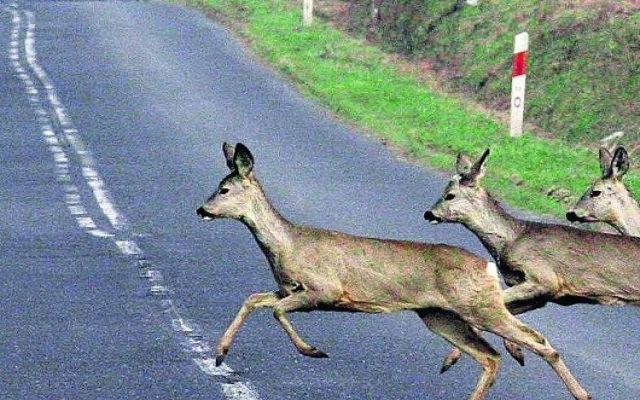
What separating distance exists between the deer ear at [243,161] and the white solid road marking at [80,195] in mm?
1127

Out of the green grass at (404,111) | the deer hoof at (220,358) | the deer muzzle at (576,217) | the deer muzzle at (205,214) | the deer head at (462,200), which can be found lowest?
the green grass at (404,111)

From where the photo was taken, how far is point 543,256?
10320 millimetres

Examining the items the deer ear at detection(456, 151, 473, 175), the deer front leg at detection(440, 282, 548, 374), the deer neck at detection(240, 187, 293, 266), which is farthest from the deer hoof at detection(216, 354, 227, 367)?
the deer ear at detection(456, 151, 473, 175)

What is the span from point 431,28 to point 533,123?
652 cm

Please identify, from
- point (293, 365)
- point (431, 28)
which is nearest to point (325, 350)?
point (293, 365)

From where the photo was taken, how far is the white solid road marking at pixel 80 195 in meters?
10.4

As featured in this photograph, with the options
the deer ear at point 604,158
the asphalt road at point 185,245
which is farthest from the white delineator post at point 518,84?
the deer ear at point 604,158

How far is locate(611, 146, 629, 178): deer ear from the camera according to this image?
11.3m

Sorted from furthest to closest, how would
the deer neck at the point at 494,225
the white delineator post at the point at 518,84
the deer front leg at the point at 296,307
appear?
the white delineator post at the point at 518,84 → the deer neck at the point at 494,225 → the deer front leg at the point at 296,307

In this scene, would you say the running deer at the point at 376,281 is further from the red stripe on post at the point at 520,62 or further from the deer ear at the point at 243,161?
the red stripe on post at the point at 520,62

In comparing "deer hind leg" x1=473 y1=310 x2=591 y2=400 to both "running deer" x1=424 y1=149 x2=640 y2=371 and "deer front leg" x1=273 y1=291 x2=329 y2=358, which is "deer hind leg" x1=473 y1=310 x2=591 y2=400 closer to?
"running deer" x1=424 y1=149 x2=640 y2=371

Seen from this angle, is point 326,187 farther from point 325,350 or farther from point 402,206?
point 325,350

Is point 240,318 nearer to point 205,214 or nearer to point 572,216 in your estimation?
point 205,214

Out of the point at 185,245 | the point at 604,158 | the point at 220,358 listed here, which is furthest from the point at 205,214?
the point at 185,245
